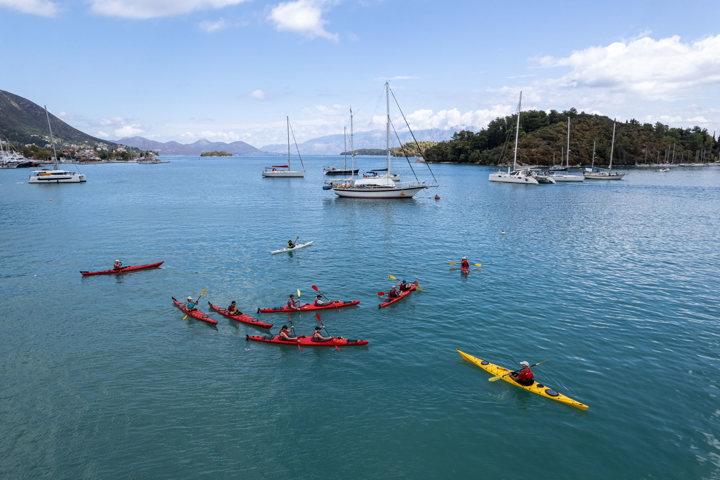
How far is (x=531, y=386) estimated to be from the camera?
20594mm

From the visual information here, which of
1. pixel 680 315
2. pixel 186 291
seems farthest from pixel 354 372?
pixel 680 315

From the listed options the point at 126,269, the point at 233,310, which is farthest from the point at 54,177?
the point at 233,310

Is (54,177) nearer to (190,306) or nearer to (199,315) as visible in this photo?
(190,306)

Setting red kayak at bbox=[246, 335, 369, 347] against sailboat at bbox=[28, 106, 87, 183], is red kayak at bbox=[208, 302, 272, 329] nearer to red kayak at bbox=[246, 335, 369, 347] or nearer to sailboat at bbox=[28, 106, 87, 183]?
red kayak at bbox=[246, 335, 369, 347]

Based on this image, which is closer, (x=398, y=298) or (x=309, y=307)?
(x=309, y=307)

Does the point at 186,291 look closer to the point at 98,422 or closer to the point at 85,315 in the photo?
the point at 85,315

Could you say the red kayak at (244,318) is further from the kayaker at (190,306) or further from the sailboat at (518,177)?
the sailboat at (518,177)

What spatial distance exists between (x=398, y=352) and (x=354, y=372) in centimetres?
353

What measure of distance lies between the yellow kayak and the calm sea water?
38 cm

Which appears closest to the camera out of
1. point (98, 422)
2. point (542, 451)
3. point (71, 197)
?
point (542, 451)

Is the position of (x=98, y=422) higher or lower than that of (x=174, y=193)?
lower

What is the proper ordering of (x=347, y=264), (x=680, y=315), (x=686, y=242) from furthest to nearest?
1. (x=686, y=242)
2. (x=347, y=264)
3. (x=680, y=315)

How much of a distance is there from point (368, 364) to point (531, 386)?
9.17m

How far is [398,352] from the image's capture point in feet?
80.8
